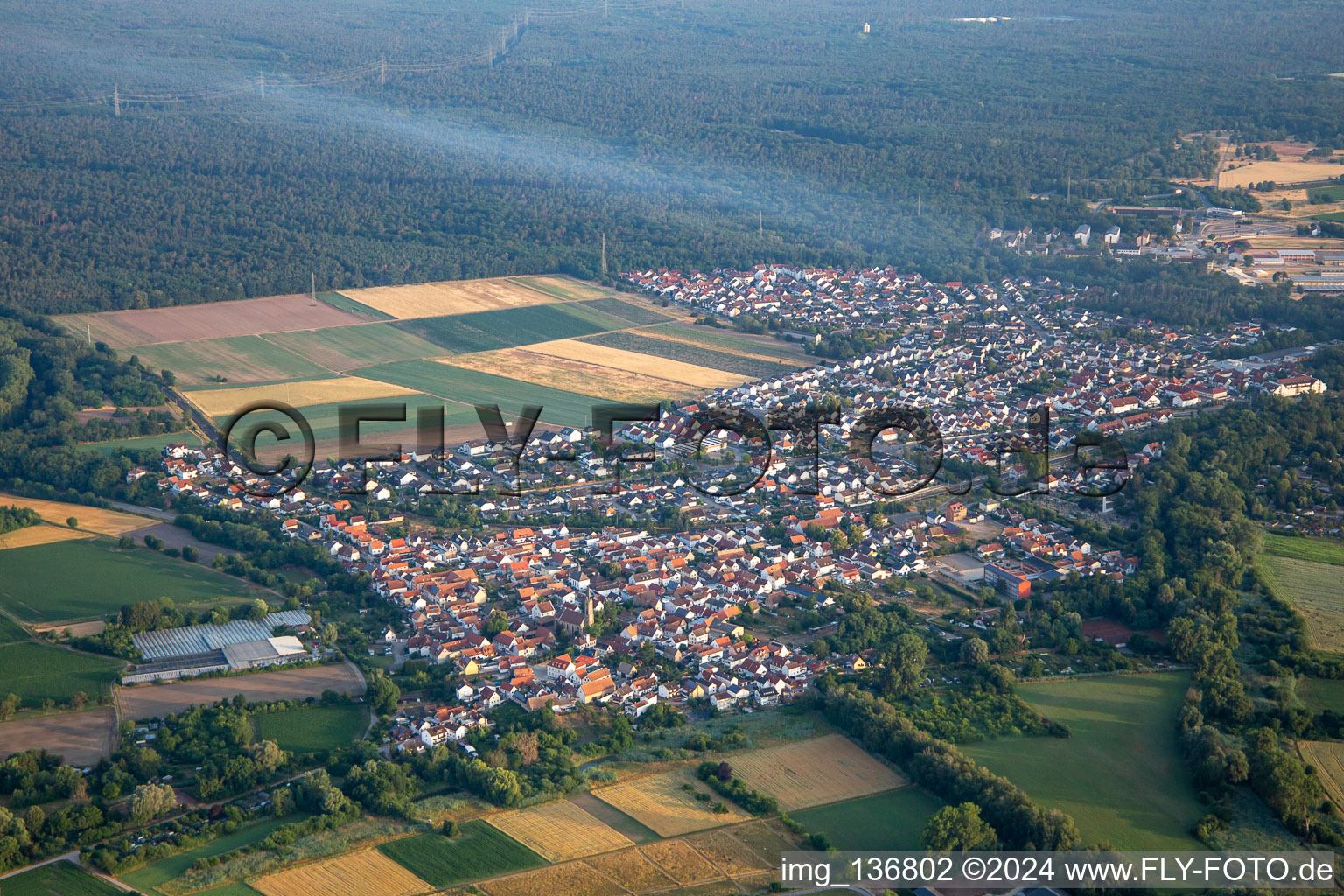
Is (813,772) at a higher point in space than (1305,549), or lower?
lower

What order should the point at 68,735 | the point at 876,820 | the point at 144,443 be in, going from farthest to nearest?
the point at 144,443 → the point at 68,735 → the point at 876,820

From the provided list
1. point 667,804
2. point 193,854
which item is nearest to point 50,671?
point 193,854

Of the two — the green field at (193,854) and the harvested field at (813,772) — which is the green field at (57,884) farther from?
the harvested field at (813,772)

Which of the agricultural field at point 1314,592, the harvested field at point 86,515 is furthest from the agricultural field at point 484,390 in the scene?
the agricultural field at point 1314,592

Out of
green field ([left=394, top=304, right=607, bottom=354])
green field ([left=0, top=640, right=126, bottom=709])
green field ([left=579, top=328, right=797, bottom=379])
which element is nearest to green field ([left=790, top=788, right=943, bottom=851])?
green field ([left=0, top=640, right=126, bottom=709])

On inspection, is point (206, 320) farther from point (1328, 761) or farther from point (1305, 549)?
point (1328, 761)

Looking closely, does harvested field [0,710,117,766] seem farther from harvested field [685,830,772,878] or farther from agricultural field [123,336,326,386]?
agricultural field [123,336,326,386]
